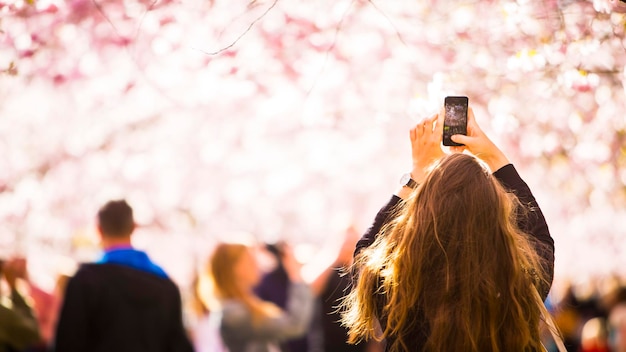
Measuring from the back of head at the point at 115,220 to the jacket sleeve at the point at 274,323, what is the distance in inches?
48.0

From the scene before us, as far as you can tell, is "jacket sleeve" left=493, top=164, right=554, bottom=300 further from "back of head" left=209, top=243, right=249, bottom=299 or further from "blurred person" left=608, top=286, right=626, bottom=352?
"blurred person" left=608, top=286, right=626, bottom=352

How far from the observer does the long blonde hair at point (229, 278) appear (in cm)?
609

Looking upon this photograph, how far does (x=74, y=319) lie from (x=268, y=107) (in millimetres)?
8631

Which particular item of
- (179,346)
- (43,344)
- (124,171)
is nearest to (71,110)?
(124,171)

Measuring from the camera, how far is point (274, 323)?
20.1ft

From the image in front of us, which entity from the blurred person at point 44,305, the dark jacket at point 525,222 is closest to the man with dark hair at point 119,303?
the dark jacket at point 525,222

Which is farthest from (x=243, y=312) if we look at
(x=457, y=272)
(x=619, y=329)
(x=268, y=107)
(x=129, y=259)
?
(x=268, y=107)

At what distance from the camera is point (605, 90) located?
7848 millimetres

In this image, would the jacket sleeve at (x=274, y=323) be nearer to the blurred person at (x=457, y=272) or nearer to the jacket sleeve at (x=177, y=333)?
the jacket sleeve at (x=177, y=333)

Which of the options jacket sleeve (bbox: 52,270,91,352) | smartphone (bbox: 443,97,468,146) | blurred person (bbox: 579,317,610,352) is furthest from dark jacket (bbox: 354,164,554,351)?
blurred person (bbox: 579,317,610,352)

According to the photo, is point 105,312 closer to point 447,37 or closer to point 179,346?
point 179,346

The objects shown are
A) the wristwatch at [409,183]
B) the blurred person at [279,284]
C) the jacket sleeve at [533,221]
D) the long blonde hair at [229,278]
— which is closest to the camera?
the jacket sleeve at [533,221]

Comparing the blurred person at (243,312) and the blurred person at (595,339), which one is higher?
the blurred person at (243,312)

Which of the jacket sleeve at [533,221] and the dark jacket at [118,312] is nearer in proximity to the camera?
the jacket sleeve at [533,221]
